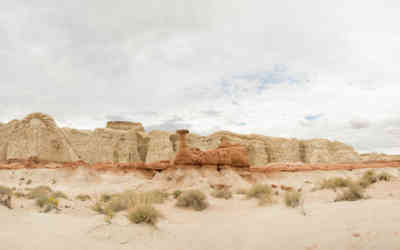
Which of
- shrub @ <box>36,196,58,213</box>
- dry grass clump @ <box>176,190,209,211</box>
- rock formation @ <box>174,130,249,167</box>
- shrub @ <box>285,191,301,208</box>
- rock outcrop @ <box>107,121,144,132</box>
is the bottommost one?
dry grass clump @ <box>176,190,209,211</box>

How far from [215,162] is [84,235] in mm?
13795

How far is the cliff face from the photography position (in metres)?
28.3

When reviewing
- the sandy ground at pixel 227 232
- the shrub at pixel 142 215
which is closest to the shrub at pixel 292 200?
the sandy ground at pixel 227 232

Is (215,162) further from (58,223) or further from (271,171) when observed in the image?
(58,223)

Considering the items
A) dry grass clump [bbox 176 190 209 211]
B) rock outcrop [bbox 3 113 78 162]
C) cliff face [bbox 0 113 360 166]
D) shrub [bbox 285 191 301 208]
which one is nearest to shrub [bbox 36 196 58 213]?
dry grass clump [bbox 176 190 209 211]

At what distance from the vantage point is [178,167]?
683 inches

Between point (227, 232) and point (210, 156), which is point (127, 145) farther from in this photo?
point (227, 232)

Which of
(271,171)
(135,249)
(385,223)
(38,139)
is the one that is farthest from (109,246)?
(38,139)

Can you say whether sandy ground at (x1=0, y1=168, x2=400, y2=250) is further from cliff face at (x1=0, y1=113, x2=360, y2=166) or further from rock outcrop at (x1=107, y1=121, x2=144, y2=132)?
rock outcrop at (x1=107, y1=121, x2=144, y2=132)

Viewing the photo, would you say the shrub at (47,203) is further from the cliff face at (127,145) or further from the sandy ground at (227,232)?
the cliff face at (127,145)

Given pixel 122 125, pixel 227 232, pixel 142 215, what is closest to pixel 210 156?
pixel 227 232

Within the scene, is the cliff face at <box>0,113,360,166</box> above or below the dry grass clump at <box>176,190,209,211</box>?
above

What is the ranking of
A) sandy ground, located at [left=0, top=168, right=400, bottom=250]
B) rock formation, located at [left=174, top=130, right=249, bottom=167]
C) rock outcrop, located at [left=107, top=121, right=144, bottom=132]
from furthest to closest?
1. rock outcrop, located at [left=107, top=121, right=144, bottom=132]
2. rock formation, located at [left=174, top=130, right=249, bottom=167]
3. sandy ground, located at [left=0, top=168, right=400, bottom=250]

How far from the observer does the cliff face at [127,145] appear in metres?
Result: 28.3
